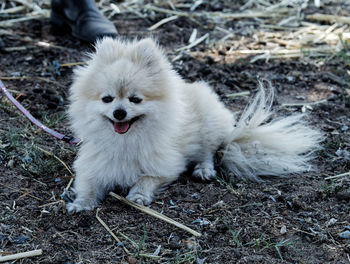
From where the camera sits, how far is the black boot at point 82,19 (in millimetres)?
5637

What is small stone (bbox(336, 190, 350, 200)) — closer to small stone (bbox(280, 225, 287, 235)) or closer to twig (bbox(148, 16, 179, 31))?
small stone (bbox(280, 225, 287, 235))

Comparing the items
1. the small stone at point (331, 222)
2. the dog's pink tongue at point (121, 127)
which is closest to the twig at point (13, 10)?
the dog's pink tongue at point (121, 127)

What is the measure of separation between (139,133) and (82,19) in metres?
3.03

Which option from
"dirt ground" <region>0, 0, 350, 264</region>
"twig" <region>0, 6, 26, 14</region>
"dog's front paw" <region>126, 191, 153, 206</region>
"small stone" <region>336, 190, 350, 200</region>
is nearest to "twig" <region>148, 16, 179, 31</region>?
"dirt ground" <region>0, 0, 350, 264</region>

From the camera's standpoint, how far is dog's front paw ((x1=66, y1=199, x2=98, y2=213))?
318 cm

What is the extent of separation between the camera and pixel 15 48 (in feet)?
18.4

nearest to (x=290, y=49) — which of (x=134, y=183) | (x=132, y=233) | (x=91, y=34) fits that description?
(x=91, y=34)

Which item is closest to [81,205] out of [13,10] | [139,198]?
[139,198]

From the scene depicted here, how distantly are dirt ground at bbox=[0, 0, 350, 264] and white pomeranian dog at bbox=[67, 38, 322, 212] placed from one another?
12 cm

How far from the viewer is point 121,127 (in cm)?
316

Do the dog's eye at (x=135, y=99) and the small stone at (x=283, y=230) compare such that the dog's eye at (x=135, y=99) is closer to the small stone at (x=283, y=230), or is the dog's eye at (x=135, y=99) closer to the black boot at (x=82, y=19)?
the small stone at (x=283, y=230)

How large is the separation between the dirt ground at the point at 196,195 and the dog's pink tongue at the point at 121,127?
0.51 metres

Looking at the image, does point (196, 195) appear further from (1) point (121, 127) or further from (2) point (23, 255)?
(2) point (23, 255)

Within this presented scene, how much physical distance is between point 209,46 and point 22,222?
363 centimetres
